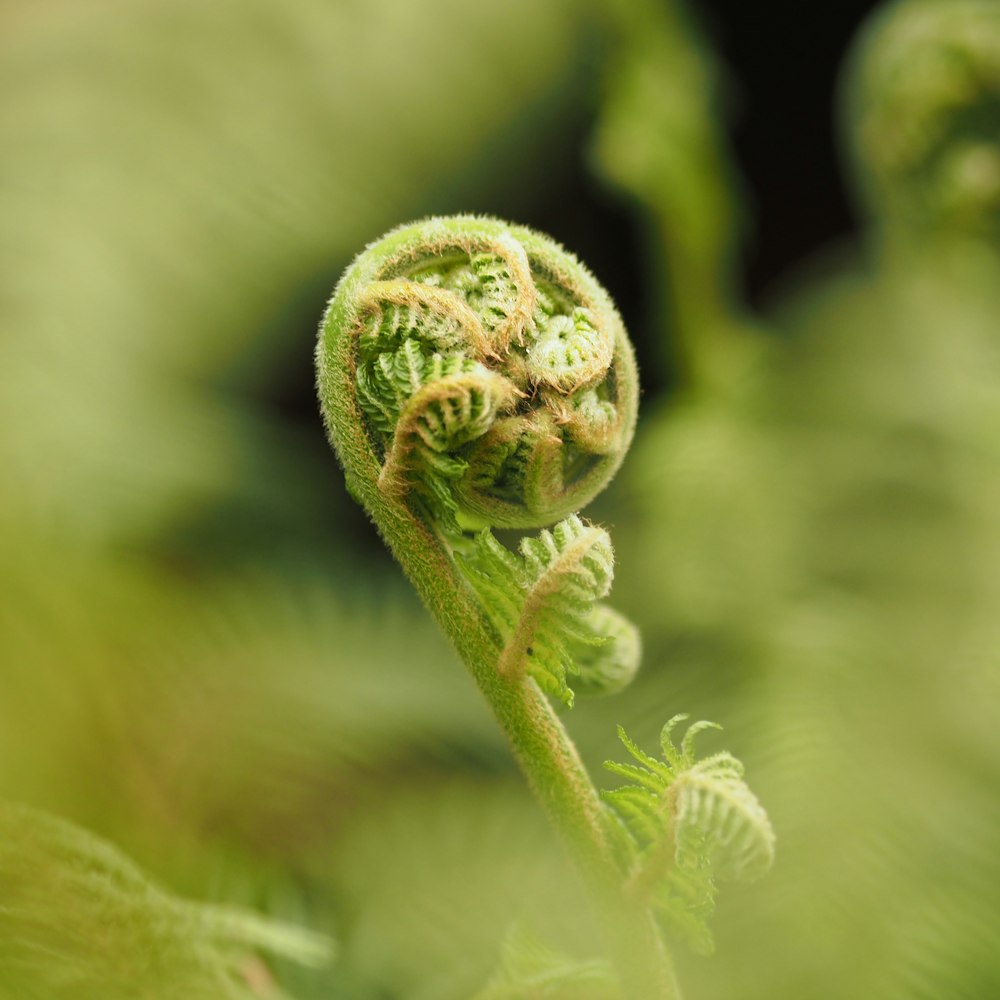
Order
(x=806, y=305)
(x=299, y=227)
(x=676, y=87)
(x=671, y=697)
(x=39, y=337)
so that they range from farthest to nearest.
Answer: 1. (x=806, y=305)
2. (x=676, y=87)
3. (x=299, y=227)
4. (x=39, y=337)
5. (x=671, y=697)

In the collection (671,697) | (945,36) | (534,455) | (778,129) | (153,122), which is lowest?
(671,697)

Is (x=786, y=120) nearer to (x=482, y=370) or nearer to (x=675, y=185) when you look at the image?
(x=675, y=185)

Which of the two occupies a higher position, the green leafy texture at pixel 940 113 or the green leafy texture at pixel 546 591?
the green leafy texture at pixel 546 591

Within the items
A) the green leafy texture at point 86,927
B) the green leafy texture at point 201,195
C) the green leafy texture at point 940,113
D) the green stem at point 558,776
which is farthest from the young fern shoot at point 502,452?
the green leafy texture at point 940,113

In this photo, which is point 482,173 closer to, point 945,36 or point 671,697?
point 945,36

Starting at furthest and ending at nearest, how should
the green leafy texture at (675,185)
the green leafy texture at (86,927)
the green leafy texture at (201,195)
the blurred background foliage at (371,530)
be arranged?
the green leafy texture at (675,185), the green leafy texture at (201,195), the blurred background foliage at (371,530), the green leafy texture at (86,927)

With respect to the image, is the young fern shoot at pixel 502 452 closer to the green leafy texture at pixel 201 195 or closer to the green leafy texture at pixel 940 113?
the green leafy texture at pixel 201 195

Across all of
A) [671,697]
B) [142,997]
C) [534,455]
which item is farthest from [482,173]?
[142,997]

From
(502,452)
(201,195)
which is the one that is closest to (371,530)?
(201,195)
